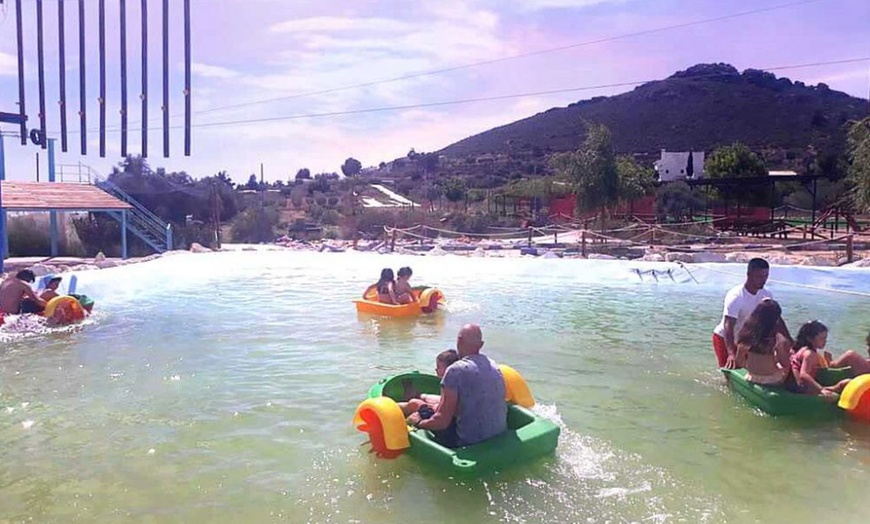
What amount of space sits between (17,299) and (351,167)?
6525 cm

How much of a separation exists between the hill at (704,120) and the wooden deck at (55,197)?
3691 cm

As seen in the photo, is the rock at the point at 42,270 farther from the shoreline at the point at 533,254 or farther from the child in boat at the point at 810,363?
the child in boat at the point at 810,363

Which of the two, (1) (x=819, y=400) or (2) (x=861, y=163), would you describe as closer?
(1) (x=819, y=400)

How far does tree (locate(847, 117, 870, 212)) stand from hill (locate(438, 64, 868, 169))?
32254mm

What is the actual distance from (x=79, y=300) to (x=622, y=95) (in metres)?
63.7

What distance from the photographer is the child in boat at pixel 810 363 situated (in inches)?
249

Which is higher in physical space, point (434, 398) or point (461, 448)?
point (434, 398)

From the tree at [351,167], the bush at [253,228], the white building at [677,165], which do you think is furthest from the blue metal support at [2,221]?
the tree at [351,167]

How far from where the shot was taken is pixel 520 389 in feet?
20.5

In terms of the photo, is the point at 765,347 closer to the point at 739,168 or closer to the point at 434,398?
the point at 434,398

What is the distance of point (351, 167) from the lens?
7569 cm

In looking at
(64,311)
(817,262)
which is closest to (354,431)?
(64,311)

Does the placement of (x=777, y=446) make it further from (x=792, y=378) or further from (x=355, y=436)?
(x=355, y=436)

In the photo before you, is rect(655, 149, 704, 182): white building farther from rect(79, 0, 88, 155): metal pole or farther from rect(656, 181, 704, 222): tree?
rect(79, 0, 88, 155): metal pole
